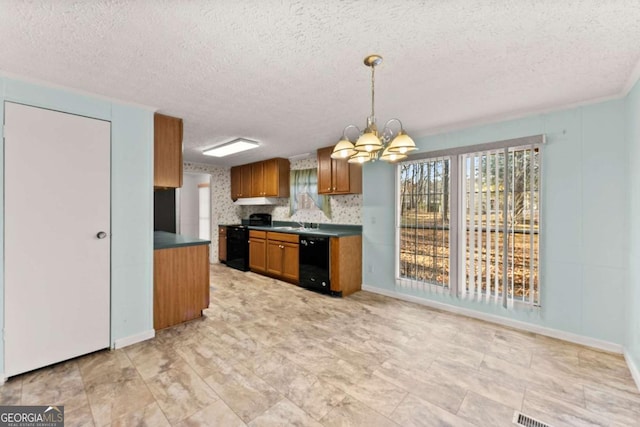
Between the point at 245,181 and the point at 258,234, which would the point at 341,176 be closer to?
the point at 258,234

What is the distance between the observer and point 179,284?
123 inches

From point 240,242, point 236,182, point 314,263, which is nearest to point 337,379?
point 314,263

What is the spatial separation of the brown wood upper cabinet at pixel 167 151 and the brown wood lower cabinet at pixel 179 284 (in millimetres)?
766

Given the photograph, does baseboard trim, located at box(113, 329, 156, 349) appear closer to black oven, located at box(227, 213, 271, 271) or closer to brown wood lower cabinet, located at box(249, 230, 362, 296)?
brown wood lower cabinet, located at box(249, 230, 362, 296)

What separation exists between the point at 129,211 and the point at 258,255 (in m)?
2.91

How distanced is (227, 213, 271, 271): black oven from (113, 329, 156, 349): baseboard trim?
111 inches

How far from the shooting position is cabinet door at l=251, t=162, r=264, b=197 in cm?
578

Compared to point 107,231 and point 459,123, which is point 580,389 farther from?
point 107,231

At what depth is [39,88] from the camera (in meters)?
A: 2.21

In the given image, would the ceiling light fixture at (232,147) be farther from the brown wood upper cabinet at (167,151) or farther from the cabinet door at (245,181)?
the cabinet door at (245,181)

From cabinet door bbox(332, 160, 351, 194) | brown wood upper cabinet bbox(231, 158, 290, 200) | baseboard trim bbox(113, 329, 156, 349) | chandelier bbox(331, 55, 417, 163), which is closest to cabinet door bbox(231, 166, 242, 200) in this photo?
brown wood upper cabinet bbox(231, 158, 290, 200)

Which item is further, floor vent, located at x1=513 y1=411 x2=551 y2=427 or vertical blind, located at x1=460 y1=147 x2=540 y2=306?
vertical blind, located at x1=460 y1=147 x2=540 y2=306

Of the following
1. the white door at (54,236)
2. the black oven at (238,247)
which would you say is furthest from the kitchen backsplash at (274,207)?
the white door at (54,236)

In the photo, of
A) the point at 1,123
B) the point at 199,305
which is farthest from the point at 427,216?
the point at 1,123
